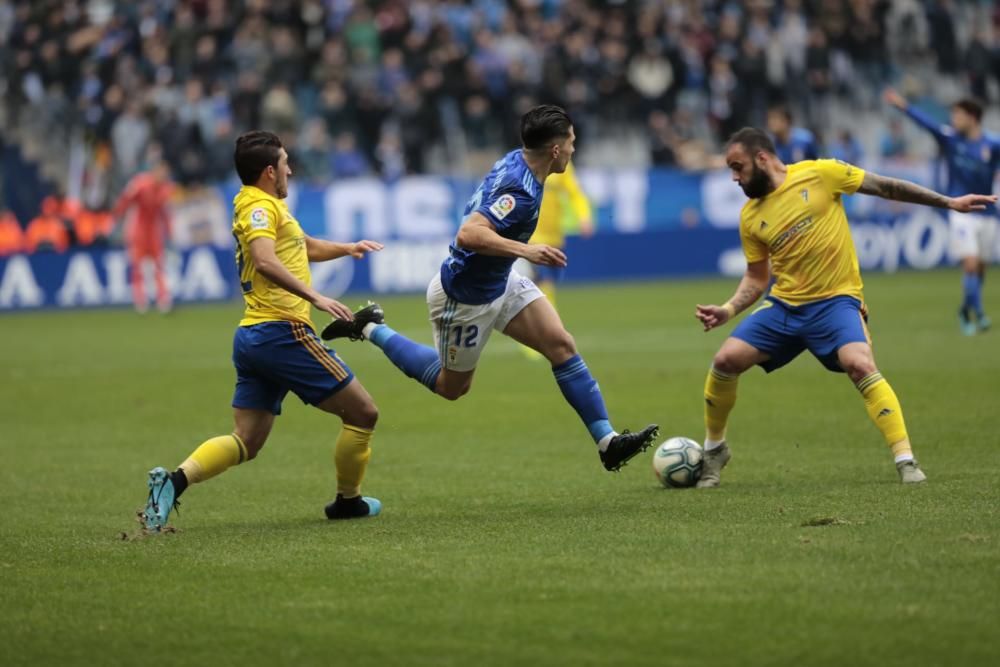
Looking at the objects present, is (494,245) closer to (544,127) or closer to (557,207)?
(544,127)

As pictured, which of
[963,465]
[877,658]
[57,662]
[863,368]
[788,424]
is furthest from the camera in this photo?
[788,424]

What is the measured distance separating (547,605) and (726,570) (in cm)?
93

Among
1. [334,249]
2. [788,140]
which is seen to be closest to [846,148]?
[788,140]

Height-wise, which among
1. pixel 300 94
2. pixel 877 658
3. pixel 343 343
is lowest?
pixel 877 658

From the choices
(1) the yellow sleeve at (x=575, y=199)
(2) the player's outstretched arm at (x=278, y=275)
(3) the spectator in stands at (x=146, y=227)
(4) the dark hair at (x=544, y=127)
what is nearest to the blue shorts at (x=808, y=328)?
(4) the dark hair at (x=544, y=127)

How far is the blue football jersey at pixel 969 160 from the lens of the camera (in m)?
18.2

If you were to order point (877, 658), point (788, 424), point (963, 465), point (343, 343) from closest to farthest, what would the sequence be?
point (877, 658) < point (963, 465) < point (788, 424) < point (343, 343)

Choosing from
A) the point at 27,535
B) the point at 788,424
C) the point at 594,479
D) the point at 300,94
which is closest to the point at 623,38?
the point at 300,94

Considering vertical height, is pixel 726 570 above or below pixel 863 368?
below

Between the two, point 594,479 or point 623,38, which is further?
point 623,38

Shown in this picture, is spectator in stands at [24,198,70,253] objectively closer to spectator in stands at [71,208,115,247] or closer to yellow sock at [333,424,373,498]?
spectator in stands at [71,208,115,247]

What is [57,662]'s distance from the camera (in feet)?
18.9

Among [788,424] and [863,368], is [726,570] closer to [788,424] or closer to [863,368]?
[863,368]

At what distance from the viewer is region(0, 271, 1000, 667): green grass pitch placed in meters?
5.79
